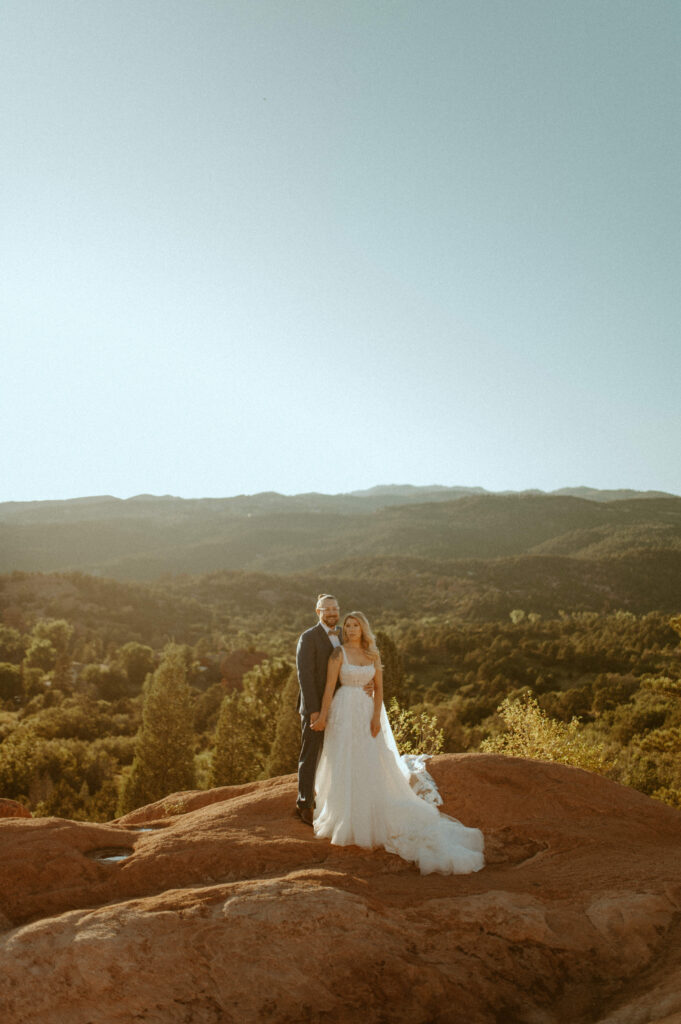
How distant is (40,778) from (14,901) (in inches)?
1019

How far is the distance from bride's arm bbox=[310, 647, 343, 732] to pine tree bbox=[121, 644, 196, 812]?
17.5 metres

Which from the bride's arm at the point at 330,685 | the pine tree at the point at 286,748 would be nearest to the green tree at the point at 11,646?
the pine tree at the point at 286,748

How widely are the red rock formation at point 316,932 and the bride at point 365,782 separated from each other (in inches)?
9.1

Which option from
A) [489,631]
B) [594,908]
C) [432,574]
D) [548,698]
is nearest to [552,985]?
[594,908]

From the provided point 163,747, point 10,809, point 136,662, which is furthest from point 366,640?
point 136,662

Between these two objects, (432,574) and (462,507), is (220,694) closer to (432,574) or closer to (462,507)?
(432,574)

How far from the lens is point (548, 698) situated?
3784 cm

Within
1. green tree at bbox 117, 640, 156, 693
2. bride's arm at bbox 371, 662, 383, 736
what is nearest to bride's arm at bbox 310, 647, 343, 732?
bride's arm at bbox 371, 662, 383, 736

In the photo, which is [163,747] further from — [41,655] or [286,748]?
[41,655]

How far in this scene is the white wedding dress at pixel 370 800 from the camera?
21.3 ft

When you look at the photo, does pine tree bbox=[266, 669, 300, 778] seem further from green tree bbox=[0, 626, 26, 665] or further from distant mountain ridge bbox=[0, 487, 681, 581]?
distant mountain ridge bbox=[0, 487, 681, 581]

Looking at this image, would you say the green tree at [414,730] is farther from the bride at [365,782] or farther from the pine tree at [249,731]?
the bride at [365,782]

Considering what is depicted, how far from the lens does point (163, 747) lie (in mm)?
22344

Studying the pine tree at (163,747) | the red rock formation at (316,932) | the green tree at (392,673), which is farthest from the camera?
the green tree at (392,673)
